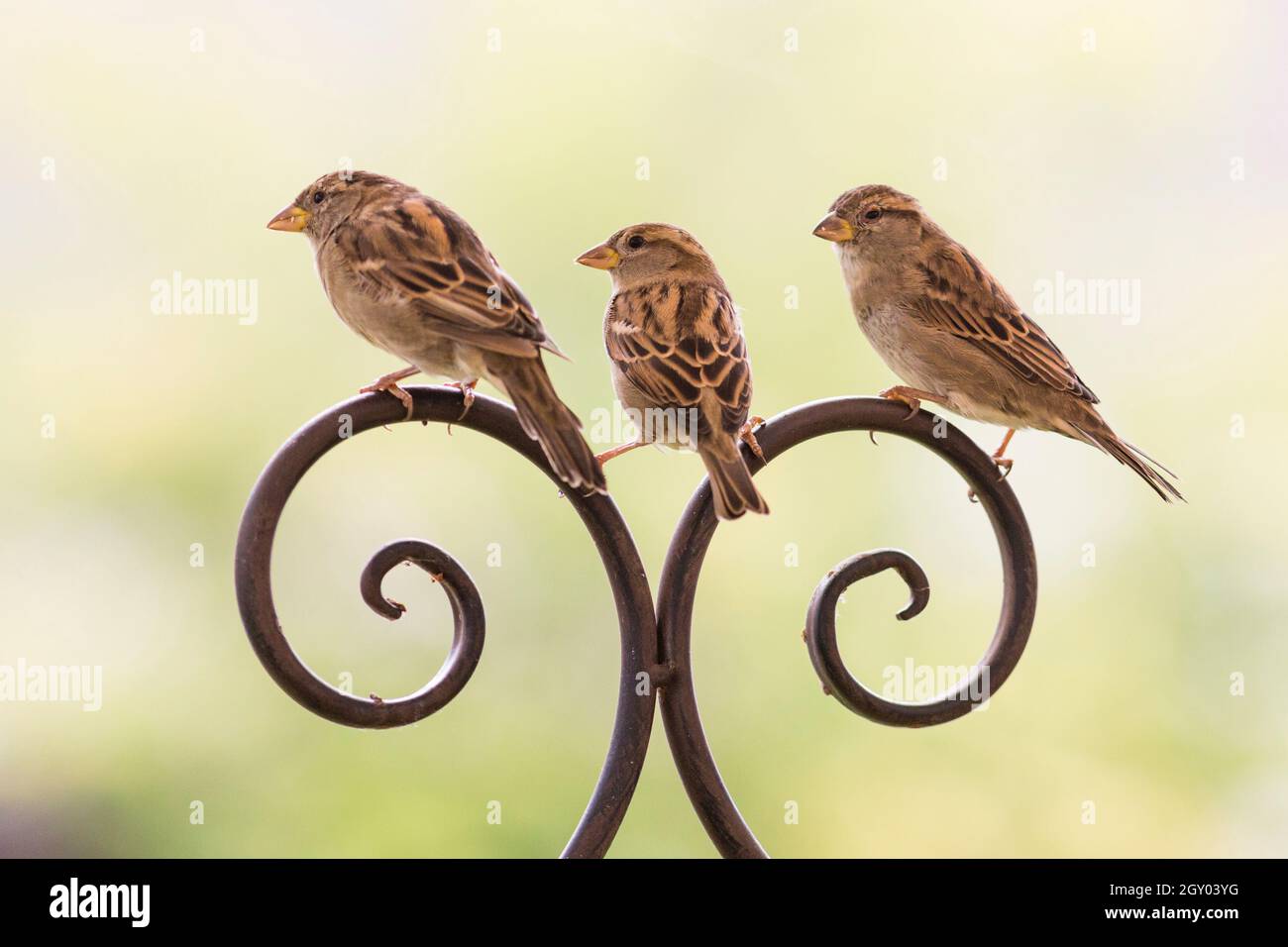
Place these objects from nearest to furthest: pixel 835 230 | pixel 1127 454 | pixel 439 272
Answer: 1. pixel 439 272
2. pixel 1127 454
3. pixel 835 230

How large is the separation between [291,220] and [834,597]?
1.44m

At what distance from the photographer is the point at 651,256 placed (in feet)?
10.8

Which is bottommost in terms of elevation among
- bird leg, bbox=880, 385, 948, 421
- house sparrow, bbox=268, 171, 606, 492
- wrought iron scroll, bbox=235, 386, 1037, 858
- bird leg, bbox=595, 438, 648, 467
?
wrought iron scroll, bbox=235, 386, 1037, 858

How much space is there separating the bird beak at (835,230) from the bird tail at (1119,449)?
2.44 feet

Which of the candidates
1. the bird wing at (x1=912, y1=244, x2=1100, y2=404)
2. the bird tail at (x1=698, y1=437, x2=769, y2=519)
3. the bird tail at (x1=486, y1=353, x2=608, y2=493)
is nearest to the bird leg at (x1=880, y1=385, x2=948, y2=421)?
the bird wing at (x1=912, y1=244, x2=1100, y2=404)

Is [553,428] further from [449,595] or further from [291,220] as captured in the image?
[291,220]

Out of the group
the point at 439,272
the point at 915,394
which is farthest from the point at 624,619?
the point at 915,394

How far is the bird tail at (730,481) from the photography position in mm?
2014

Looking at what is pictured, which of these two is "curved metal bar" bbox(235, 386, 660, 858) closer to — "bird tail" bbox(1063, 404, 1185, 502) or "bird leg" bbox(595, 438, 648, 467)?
"bird leg" bbox(595, 438, 648, 467)

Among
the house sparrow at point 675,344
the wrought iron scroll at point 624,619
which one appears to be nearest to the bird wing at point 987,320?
the house sparrow at point 675,344

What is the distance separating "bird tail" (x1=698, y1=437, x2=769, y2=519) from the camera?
6.61 ft

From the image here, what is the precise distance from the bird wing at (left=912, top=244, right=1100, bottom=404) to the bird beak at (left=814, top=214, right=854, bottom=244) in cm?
22

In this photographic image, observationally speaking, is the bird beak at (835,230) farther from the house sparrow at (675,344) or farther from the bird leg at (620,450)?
the bird leg at (620,450)

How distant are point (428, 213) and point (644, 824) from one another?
2.43 meters
